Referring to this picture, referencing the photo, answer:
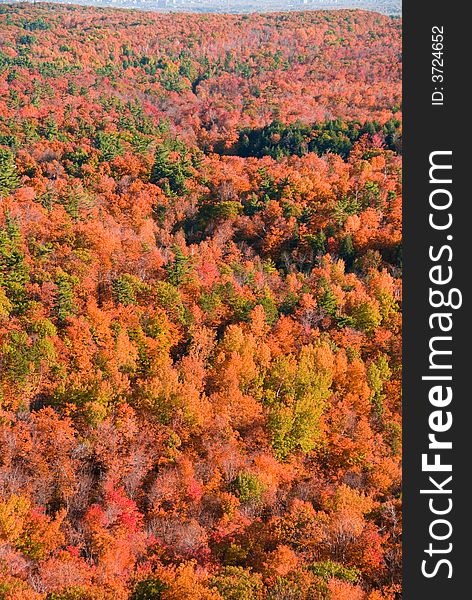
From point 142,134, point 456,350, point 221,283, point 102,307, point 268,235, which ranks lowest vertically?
point 456,350

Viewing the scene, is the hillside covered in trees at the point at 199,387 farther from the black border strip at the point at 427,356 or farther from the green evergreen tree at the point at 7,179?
the black border strip at the point at 427,356

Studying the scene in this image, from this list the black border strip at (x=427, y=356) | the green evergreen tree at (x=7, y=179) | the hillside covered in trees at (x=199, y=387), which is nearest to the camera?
the black border strip at (x=427, y=356)

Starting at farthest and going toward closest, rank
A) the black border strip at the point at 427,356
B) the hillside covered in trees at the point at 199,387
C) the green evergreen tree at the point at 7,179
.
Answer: the green evergreen tree at the point at 7,179 < the hillside covered in trees at the point at 199,387 < the black border strip at the point at 427,356

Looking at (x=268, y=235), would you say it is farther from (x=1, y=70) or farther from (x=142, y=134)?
(x=1, y=70)

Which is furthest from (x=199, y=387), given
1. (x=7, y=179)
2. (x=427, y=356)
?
(x=7, y=179)

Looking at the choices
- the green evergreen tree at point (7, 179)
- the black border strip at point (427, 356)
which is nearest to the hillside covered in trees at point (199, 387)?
the green evergreen tree at point (7, 179)

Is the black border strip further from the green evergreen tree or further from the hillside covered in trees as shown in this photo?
the green evergreen tree

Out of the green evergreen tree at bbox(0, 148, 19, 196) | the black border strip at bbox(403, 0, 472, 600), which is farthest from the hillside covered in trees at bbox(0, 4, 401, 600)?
the black border strip at bbox(403, 0, 472, 600)

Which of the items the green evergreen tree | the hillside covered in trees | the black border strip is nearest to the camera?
the black border strip

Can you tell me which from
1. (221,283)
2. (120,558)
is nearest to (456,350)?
(120,558)
